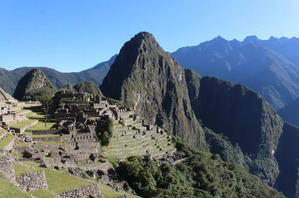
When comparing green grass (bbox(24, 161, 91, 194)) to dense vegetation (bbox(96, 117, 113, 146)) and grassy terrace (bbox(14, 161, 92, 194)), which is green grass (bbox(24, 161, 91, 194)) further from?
dense vegetation (bbox(96, 117, 113, 146))

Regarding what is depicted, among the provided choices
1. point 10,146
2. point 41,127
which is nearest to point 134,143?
point 41,127

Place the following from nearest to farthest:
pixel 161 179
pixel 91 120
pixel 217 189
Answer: pixel 161 179 → pixel 91 120 → pixel 217 189

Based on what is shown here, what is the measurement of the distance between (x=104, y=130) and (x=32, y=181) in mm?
24069

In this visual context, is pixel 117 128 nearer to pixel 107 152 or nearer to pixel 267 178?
pixel 107 152

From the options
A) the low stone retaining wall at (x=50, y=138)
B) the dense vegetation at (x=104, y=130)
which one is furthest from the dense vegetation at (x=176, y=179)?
the low stone retaining wall at (x=50, y=138)

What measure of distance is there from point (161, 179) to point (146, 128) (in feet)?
65.4

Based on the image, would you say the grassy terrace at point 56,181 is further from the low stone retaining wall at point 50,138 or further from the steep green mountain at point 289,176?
the steep green mountain at point 289,176

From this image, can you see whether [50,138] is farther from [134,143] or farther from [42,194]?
[42,194]

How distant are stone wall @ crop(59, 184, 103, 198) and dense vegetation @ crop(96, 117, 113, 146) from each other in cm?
2101

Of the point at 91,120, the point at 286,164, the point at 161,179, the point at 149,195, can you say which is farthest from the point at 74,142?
the point at 286,164

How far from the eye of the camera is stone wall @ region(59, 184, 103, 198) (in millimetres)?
12177

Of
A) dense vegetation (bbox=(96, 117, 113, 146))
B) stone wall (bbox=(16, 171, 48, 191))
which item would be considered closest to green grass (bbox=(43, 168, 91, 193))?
stone wall (bbox=(16, 171, 48, 191))

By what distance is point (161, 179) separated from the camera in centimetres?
3362

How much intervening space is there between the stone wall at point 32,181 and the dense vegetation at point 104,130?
22409 millimetres
